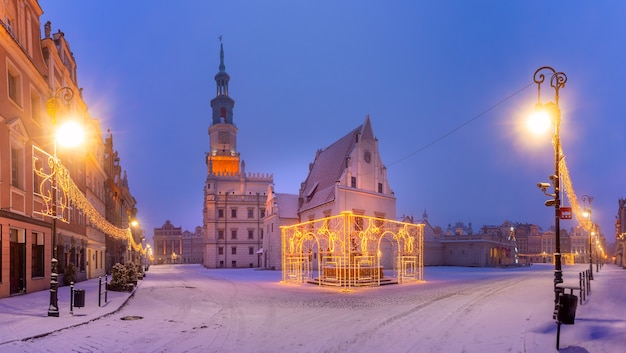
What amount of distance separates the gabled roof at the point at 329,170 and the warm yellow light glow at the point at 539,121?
34124mm

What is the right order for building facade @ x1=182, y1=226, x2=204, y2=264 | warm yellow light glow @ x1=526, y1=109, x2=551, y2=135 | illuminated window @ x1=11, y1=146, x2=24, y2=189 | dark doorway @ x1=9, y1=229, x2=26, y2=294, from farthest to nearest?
building facade @ x1=182, y1=226, x2=204, y2=264
illuminated window @ x1=11, y1=146, x2=24, y2=189
dark doorway @ x1=9, y1=229, x2=26, y2=294
warm yellow light glow @ x1=526, y1=109, x2=551, y2=135

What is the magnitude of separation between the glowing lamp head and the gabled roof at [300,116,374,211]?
34.2 meters

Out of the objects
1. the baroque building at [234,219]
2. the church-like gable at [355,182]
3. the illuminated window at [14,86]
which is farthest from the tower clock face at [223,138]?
the illuminated window at [14,86]

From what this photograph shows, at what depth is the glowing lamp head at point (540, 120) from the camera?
1384 centimetres

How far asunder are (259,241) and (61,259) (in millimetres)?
51061

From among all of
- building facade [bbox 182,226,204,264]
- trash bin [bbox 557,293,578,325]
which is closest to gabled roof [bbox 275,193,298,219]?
trash bin [bbox 557,293,578,325]

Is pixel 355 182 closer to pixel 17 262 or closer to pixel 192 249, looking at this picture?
pixel 17 262

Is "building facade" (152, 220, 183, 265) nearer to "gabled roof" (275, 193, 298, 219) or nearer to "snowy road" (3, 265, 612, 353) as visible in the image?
"gabled roof" (275, 193, 298, 219)

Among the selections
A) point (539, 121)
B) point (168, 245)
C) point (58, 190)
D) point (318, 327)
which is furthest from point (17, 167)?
point (168, 245)

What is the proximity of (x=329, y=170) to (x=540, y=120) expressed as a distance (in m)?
39.6

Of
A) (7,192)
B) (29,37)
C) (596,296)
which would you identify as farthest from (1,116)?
(596,296)

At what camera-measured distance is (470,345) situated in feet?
33.4

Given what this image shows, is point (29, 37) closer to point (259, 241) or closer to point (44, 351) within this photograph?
point (44, 351)

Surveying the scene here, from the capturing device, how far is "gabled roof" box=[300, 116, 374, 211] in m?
50.1
